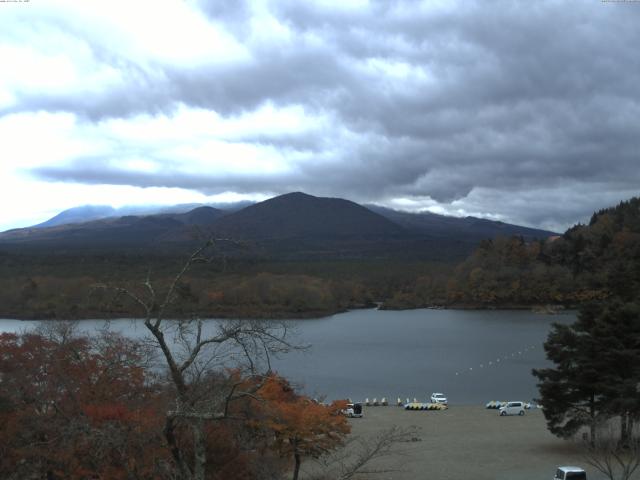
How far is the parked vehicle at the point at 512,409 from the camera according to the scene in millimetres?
21344

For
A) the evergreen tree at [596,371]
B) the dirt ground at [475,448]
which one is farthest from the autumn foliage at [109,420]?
the evergreen tree at [596,371]

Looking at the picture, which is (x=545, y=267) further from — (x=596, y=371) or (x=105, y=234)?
(x=105, y=234)

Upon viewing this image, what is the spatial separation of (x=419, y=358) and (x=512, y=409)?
14.7 m

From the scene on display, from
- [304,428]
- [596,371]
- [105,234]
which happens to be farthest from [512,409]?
[105,234]

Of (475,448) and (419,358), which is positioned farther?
(419,358)

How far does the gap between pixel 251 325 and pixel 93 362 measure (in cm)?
777

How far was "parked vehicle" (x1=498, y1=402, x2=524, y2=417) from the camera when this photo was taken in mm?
21344

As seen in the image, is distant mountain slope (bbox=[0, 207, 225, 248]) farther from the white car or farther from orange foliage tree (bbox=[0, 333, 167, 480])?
orange foliage tree (bbox=[0, 333, 167, 480])

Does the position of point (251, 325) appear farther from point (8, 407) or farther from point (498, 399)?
point (498, 399)

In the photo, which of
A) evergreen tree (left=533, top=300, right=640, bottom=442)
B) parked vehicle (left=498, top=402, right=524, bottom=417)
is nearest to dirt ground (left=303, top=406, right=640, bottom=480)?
parked vehicle (left=498, top=402, right=524, bottom=417)

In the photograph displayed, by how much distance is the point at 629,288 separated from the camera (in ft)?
57.5

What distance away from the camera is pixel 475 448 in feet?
51.9

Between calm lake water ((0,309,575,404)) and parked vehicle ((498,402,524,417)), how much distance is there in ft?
12.4

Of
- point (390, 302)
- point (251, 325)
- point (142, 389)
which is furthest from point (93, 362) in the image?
point (390, 302)
